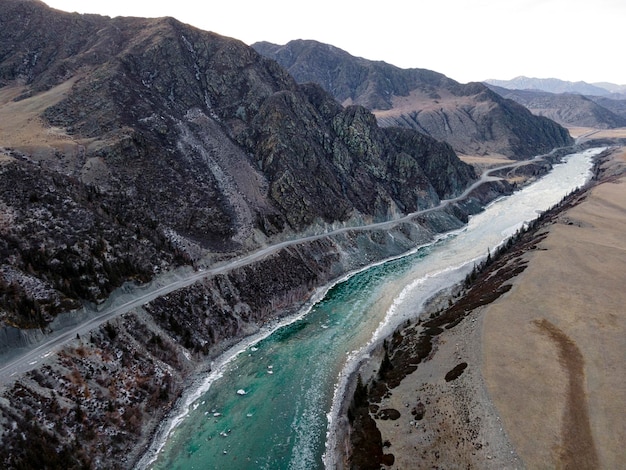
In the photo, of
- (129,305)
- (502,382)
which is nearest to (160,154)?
(129,305)

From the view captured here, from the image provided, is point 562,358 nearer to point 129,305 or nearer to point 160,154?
point 129,305

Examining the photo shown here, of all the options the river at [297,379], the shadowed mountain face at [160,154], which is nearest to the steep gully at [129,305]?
the shadowed mountain face at [160,154]

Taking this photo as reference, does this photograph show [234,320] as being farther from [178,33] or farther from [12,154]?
[178,33]

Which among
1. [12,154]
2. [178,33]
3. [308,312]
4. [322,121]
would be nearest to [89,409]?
[308,312]

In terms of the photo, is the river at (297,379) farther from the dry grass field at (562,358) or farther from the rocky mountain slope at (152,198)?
the dry grass field at (562,358)

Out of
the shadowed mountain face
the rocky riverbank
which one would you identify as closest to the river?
the rocky riverbank
